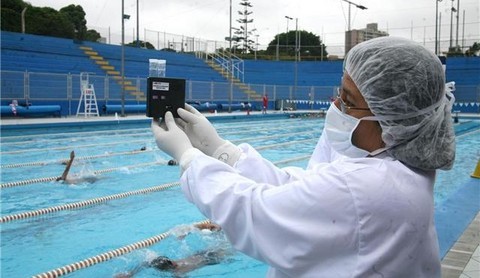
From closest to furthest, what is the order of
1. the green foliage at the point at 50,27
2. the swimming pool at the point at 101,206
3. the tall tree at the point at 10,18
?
the swimming pool at the point at 101,206 < the tall tree at the point at 10,18 < the green foliage at the point at 50,27

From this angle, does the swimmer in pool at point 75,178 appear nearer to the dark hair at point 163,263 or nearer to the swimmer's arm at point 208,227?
the swimmer's arm at point 208,227

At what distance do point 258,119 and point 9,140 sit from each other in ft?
44.5

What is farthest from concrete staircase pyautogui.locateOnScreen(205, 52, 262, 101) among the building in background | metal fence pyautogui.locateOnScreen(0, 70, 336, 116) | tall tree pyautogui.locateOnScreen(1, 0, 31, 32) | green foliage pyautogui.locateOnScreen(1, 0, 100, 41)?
tall tree pyautogui.locateOnScreen(1, 0, 31, 32)

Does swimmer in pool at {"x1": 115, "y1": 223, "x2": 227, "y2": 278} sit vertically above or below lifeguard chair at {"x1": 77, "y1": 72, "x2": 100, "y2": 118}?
below

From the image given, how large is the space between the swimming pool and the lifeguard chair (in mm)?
6738

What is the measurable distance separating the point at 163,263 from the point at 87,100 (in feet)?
58.8

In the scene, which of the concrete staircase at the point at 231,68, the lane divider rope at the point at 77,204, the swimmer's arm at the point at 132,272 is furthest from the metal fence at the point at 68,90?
the swimmer's arm at the point at 132,272

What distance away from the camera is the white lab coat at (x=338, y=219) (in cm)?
121

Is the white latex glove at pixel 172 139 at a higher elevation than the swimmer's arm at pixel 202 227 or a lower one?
higher

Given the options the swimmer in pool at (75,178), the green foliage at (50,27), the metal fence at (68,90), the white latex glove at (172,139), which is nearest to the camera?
the white latex glove at (172,139)

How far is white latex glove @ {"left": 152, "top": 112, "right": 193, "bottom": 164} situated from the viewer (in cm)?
164

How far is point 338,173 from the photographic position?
124 cm

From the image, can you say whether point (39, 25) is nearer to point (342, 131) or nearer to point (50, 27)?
point (50, 27)

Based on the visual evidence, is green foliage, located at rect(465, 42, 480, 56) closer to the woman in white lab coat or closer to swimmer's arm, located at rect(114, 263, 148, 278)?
swimmer's arm, located at rect(114, 263, 148, 278)
